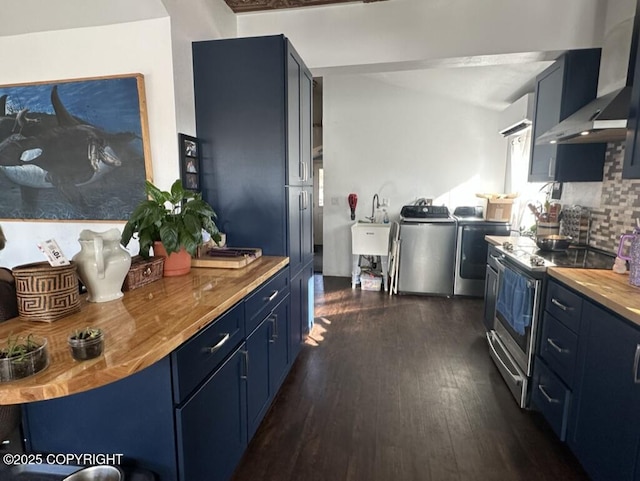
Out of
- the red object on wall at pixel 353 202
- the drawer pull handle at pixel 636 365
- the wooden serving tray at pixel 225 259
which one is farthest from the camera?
the red object on wall at pixel 353 202

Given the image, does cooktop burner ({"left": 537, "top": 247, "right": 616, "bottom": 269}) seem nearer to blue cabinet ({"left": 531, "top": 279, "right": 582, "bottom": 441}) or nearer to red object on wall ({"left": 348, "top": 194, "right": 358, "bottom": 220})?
blue cabinet ({"left": 531, "top": 279, "right": 582, "bottom": 441})

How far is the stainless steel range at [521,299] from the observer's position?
2.05 m

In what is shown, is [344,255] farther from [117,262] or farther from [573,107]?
[117,262]

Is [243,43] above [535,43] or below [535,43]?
below

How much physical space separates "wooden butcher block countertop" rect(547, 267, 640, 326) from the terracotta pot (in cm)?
188

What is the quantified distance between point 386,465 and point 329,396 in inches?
24.5

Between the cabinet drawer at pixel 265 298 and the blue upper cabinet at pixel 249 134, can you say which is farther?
the blue upper cabinet at pixel 249 134

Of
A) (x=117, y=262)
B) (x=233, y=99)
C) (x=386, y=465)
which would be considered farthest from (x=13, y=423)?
(x=233, y=99)

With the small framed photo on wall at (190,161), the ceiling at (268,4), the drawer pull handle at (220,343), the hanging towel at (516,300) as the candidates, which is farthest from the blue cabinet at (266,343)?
the ceiling at (268,4)

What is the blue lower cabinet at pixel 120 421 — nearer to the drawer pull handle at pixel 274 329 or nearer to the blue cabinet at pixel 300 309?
the drawer pull handle at pixel 274 329

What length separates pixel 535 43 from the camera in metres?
2.65

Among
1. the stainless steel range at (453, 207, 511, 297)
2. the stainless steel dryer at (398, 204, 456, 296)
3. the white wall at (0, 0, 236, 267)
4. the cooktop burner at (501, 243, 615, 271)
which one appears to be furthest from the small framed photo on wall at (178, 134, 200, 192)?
the stainless steel range at (453, 207, 511, 297)

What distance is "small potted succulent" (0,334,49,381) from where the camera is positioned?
2.70 ft

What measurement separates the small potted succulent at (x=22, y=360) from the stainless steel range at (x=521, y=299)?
7.26ft
